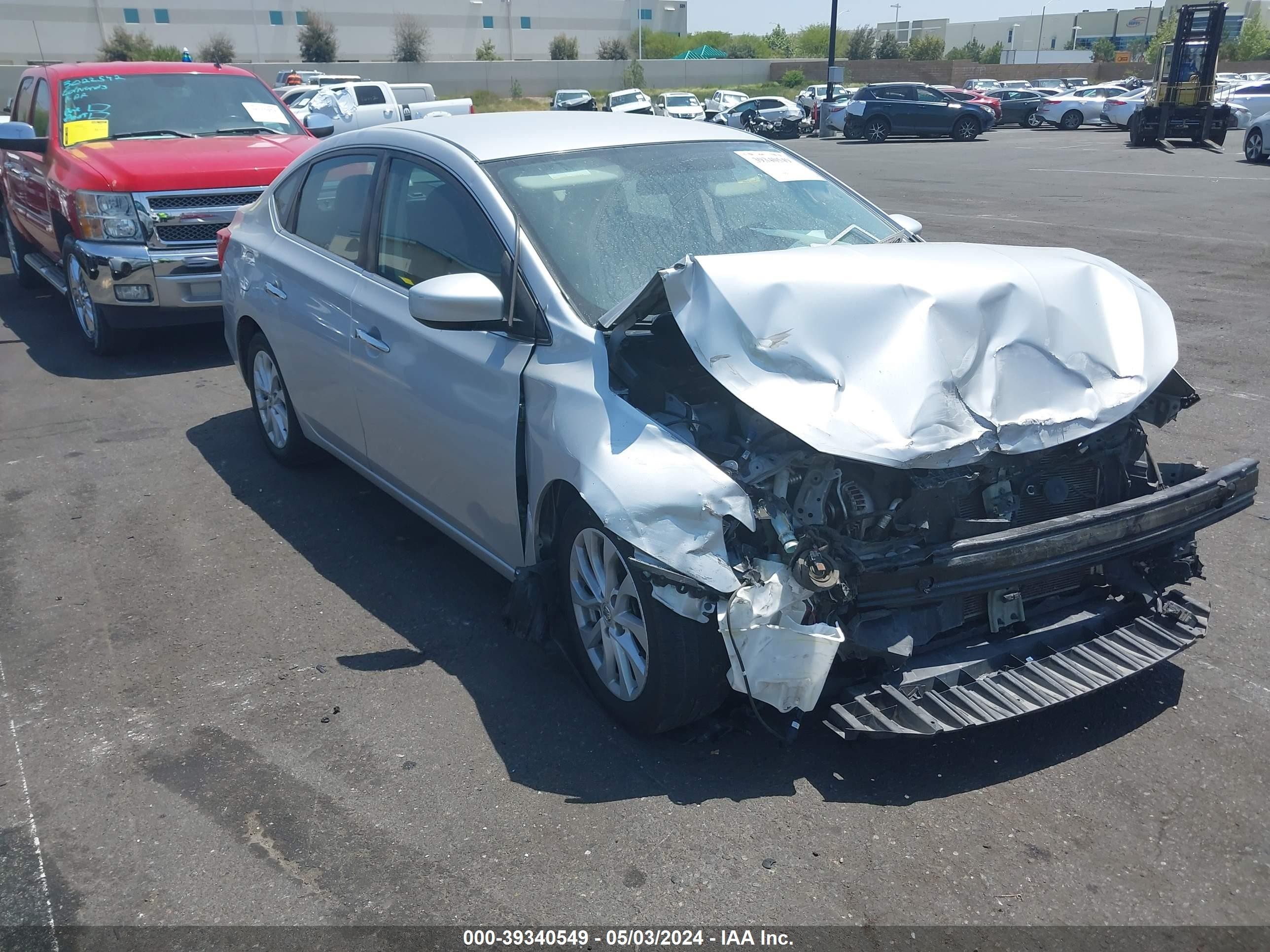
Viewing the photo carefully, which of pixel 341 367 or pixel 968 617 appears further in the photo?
pixel 341 367

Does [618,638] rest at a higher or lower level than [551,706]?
higher

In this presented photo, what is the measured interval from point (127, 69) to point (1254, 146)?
22.3 m

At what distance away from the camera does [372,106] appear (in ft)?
85.1

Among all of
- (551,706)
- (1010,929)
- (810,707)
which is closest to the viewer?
(1010,929)

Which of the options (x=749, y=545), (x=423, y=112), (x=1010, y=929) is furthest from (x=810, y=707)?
(x=423, y=112)

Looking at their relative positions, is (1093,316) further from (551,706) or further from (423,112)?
(423,112)

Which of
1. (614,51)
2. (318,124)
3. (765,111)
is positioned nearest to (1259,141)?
(765,111)

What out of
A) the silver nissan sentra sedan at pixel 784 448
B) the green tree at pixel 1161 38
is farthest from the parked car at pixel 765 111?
the green tree at pixel 1161 38

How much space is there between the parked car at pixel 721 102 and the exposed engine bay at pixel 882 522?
40.1m

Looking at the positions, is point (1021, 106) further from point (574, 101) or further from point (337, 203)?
point (337, 203)

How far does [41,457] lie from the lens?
6441 millimetres

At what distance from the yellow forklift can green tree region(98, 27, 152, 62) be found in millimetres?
47256

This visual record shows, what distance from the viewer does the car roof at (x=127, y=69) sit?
925 cm

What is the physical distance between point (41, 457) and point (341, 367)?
2.81m
